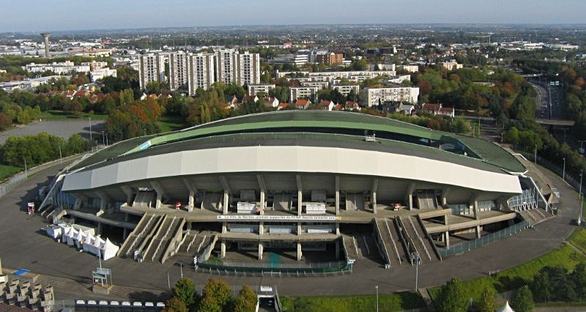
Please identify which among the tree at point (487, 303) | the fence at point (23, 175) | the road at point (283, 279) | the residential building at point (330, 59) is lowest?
the road at point (283, 279)

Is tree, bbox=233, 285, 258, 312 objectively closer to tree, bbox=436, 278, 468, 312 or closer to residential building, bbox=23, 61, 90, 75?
tree, bbox=436, 278, 468, 312

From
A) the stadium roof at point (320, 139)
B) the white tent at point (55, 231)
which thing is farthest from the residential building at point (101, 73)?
the white tent at point (55, 231)

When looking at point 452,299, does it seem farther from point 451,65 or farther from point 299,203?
point 451,65

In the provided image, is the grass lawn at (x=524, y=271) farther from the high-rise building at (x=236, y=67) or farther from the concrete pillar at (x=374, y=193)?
the high-rise building at (x=236, y=67)

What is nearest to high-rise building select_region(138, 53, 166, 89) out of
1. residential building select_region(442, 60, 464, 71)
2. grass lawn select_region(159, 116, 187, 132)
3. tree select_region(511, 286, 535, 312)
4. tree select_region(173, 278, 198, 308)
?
grass lawn select_region(159, 116, 187, 132)

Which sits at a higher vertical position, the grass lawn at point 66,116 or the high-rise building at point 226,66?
the high-rise building at point 226,66

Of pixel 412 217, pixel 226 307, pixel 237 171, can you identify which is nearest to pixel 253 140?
pixel 237 171
